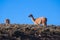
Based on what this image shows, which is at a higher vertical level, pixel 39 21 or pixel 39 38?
pixel 39 21

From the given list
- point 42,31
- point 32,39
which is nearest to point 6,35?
point 32,39

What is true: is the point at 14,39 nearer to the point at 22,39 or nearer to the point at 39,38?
the point at 22,39

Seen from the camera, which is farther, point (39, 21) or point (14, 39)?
point (39, 21)

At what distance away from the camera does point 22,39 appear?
A: 25.1 metres

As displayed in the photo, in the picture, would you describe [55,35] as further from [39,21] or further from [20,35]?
[39,21]

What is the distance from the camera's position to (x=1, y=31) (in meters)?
25.5

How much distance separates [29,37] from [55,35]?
352 cm

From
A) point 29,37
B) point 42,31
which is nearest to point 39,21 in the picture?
point 42,31

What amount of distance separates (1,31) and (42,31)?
15.0ft

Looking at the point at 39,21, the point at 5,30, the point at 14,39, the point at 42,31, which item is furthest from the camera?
the point at 39,21

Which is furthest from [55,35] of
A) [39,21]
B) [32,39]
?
[39,21]

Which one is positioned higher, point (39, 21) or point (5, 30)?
point (39, 21)

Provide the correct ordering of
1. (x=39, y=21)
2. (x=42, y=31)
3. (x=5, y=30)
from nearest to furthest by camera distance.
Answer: (x=5, y=30) < (x=42, y=31) < (x=39, y=21)

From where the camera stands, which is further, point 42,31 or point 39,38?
point 42,31
